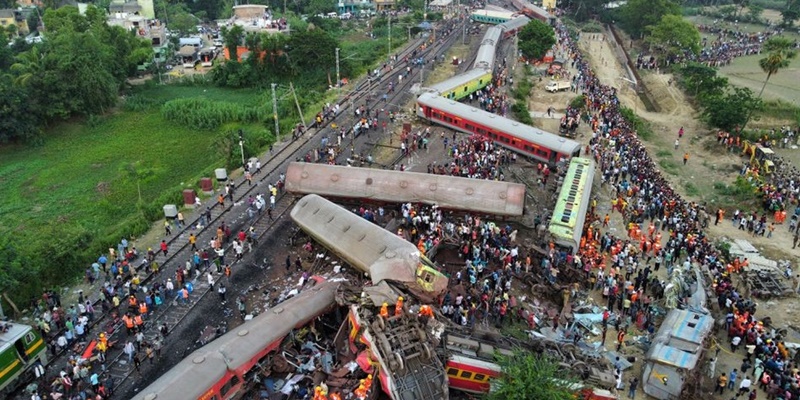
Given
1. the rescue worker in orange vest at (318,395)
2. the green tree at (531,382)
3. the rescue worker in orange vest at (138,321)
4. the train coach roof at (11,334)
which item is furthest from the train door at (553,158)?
the train coach roof at (11,334)

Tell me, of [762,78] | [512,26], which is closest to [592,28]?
[512,26]

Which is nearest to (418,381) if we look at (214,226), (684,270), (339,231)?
(339,231)

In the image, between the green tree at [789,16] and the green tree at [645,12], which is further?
the green tree at [789,16]

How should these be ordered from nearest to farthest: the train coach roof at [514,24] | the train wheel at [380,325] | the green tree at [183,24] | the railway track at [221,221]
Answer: the train wheel at [380,325], the railway track at [221,221], the train coach roof at [514,24], the green tree at [183,24]

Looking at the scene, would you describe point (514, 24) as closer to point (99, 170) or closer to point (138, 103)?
point (138, 103)

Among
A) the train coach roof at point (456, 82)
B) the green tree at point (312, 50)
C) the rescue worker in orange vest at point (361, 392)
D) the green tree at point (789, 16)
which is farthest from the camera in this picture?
the green tree at point (789, 16)

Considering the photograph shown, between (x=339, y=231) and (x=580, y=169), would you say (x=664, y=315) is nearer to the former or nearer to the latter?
(x=580, y=169)

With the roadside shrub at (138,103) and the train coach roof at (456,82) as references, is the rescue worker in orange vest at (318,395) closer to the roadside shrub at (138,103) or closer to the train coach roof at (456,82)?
the train coach roof at (456,82)
